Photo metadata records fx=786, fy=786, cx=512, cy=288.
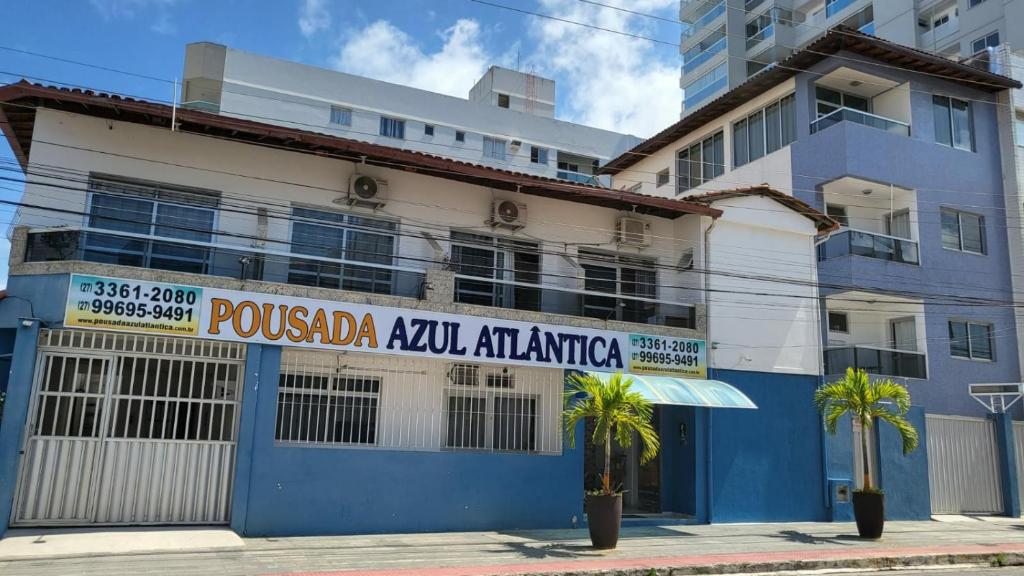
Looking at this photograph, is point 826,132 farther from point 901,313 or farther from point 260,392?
point 260,392

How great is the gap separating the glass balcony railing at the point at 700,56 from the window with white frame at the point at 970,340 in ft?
85.1

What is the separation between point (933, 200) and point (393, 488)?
17345mm

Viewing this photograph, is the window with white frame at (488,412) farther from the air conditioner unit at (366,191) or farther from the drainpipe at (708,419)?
the drainpipe at (708,419)

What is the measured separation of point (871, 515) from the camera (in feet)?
46.0

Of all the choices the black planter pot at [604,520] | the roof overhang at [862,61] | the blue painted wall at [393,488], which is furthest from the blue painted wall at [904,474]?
the roof overhang at [862,61]

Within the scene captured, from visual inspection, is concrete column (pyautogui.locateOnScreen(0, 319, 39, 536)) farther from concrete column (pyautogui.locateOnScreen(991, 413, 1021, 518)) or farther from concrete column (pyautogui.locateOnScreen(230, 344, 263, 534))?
concrete column (pyautogui.locateOnScreen(991, 413, 1021, 518))

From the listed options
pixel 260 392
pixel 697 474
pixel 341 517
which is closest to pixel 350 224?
pixel 260 392

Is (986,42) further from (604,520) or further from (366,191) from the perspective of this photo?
(604,520)

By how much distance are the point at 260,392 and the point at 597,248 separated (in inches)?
306

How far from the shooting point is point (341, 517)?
12.5 meters

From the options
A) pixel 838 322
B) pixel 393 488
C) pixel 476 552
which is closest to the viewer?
pixel 476 552

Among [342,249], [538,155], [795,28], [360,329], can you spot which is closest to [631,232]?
[342,249]

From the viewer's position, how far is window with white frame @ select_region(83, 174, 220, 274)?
41.5ft

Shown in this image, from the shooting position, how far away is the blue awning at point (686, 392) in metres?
13.3
